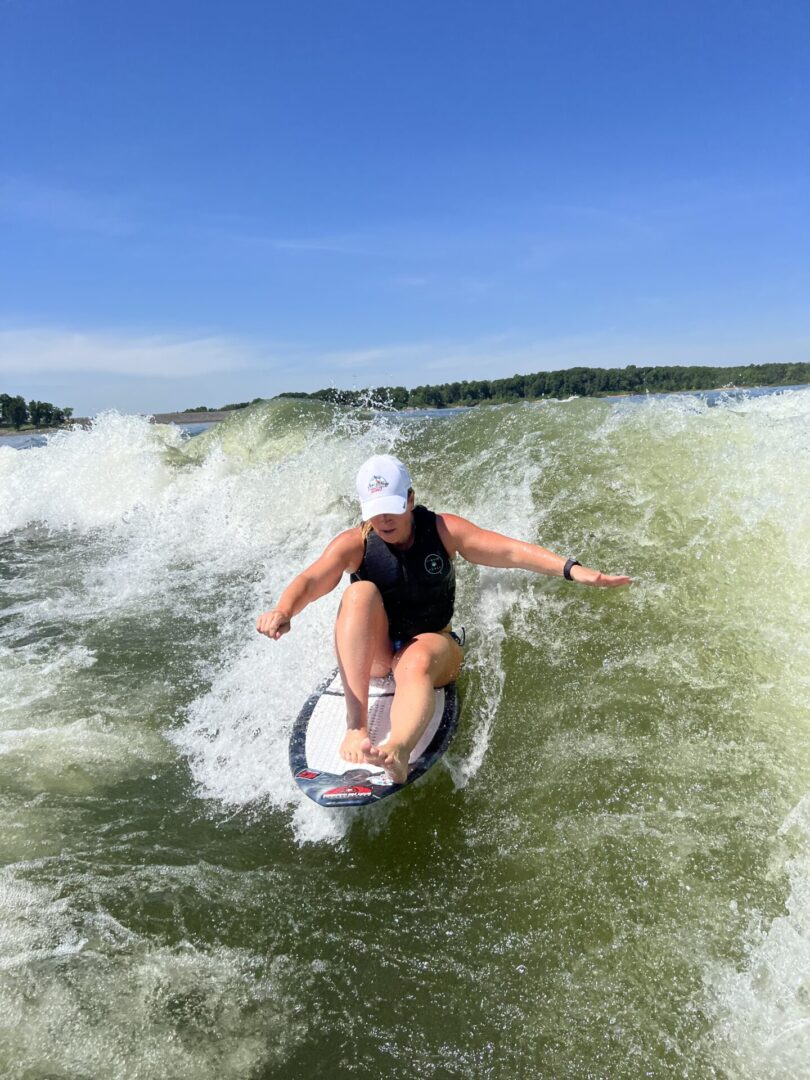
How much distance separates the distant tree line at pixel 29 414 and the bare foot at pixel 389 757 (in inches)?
2616

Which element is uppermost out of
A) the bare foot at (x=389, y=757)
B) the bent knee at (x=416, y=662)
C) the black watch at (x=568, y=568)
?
the black watch at (x=568, y=568)

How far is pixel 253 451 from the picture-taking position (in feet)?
41.5

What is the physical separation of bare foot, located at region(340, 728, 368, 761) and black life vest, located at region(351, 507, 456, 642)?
2.56ft

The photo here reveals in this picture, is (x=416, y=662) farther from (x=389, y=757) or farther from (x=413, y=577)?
(x=389, y=757)

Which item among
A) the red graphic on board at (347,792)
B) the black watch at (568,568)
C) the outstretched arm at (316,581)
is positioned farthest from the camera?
the black watch at (568,568)

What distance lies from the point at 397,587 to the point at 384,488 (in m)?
0.64

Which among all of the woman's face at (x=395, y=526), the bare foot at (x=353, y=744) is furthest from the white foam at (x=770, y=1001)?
the woman's face at (x=395, y=526)

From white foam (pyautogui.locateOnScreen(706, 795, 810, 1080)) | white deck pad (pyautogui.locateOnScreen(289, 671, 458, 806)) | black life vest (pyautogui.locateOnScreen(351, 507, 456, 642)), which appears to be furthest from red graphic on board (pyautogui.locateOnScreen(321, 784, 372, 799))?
white foam (pyautogui.locateOnScreen(706, 795, 810, 1080))

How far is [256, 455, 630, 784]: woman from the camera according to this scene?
3.83 meters

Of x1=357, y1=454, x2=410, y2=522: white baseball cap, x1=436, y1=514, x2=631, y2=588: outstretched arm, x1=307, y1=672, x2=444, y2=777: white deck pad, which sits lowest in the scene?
x1=307, y1=672, x2=444, y2=777: white deck pad

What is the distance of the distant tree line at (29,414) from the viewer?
61.8 meters

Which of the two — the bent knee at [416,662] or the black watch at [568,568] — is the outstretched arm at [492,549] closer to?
the black watch at [568,568]

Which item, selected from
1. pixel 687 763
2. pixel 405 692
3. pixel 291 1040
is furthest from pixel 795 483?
pixel 291 1040

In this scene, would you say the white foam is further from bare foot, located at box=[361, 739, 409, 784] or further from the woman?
the woman
